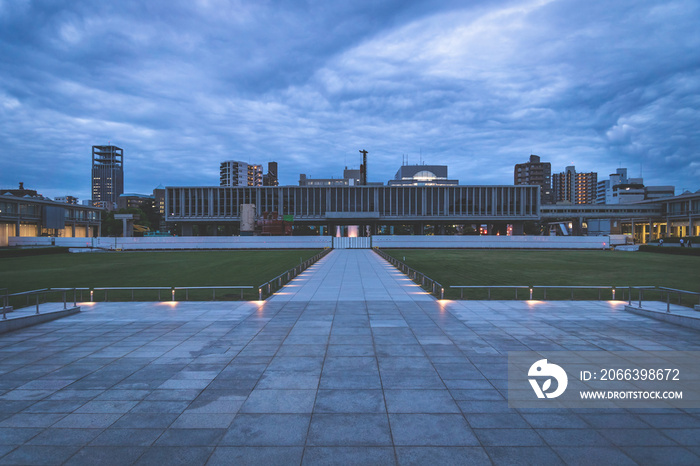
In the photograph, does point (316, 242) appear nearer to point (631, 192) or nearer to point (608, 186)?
point (631, 192)

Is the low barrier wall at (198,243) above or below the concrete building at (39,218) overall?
below

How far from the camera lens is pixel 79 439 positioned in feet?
18.3

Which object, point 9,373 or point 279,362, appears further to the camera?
point 279,362

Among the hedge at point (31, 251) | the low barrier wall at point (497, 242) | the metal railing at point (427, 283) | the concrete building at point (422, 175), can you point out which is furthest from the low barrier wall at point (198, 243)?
the concrete building at point (422, 175)

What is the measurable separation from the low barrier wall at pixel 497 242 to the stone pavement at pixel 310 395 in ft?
184

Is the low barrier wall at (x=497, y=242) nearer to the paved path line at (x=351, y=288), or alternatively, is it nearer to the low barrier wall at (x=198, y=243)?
the low barrier wall at (x=198, y=243)

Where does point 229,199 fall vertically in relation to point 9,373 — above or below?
above

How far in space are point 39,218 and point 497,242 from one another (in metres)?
104

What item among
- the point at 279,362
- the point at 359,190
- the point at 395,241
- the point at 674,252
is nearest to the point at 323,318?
the point at 279,362

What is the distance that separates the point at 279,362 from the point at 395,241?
61.5 metres

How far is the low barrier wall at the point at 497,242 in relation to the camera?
67.0 meters

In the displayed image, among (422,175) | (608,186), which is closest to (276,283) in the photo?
(422,175)

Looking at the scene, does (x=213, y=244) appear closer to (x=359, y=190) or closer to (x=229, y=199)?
(x=229, y=199)

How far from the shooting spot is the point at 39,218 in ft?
281
